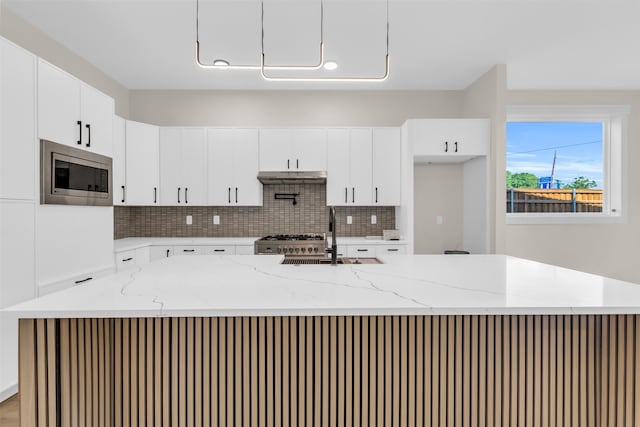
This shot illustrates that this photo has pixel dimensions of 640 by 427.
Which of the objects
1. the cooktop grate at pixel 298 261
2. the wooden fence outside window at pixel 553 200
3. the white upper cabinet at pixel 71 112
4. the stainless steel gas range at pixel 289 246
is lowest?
the stainless steel gas range at pixel 289 246

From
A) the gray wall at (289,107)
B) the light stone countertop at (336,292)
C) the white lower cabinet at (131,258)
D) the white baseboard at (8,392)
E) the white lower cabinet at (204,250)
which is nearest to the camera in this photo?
the light stone countertop at (336,292)

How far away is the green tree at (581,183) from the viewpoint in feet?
16.2

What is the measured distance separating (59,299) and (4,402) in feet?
5.30

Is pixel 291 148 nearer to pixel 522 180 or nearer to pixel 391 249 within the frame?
pixel 391 249

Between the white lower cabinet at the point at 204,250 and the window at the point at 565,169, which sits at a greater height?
the window at the point at 565,169

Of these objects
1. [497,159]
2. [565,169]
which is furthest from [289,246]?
[565,169]

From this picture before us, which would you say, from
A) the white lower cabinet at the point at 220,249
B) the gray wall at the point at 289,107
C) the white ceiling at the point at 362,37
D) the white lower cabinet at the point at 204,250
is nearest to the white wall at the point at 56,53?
the white ceiling at the point at 362,37

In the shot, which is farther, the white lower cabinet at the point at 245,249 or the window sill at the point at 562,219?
the window sill at the point at 562,219

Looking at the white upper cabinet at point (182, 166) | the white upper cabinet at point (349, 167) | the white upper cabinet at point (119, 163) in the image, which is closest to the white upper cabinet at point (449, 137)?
the white upper cabinet at point (349, 167)

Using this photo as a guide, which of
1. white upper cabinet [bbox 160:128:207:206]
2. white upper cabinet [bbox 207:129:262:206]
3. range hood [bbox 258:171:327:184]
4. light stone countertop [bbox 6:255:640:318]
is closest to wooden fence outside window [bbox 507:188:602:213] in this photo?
range hood [bbox 258:171:327:184]

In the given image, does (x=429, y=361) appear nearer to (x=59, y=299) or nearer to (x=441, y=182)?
(x=59, y=299)

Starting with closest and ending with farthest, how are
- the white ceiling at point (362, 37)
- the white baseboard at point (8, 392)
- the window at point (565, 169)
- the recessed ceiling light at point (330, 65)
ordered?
1. the white baseboard at point (8, 392)
2. the white ceiling at point (362, 37)
3. the recessed ceiling light at point (330, 65)
4. the window at point (565, 169)

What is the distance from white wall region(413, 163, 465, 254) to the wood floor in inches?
161

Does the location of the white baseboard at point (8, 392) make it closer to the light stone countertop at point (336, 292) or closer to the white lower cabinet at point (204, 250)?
the light stone countertop at point (336, 292)
